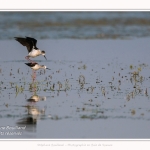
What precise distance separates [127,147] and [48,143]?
127 cm

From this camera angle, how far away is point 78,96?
1104cm

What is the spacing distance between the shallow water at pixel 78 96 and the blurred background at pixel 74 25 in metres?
4.72

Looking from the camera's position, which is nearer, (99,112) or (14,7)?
(99,112)

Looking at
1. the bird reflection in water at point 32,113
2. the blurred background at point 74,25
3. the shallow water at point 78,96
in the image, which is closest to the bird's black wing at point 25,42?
the shallow water at point 78,96

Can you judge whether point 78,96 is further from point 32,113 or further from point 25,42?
point 25,42

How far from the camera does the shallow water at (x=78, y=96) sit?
30.1ft

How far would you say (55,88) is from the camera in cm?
1173

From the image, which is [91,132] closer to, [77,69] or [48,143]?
[48,143]

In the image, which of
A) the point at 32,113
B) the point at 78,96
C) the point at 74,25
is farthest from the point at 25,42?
the point at 74,25

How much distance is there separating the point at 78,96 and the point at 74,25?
1507cm

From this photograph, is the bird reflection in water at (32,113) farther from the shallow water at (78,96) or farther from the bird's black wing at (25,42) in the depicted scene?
the bird's black wing at (25,42)

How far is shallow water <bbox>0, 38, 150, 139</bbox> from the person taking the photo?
361 inches

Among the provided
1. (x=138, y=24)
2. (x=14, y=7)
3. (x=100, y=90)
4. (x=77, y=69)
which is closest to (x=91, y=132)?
(x=100, y=90)

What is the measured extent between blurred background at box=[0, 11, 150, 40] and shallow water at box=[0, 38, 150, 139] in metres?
4.72
